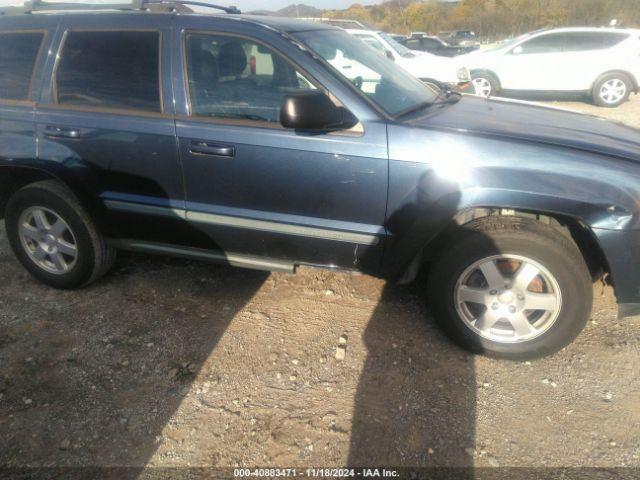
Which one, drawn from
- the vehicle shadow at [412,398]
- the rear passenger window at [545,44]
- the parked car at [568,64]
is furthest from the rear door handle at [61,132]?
the rear passenger window at [545,44]

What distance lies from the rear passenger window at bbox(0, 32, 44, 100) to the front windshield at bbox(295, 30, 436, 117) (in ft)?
5.94

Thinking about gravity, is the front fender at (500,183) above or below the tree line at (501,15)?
below

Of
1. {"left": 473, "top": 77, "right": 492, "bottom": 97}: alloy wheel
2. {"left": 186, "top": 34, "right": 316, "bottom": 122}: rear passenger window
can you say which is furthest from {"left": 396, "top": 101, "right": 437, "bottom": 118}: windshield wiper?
{"left": 473, "top": 77, "right": 492, "bottom": 97}: alloy wheel

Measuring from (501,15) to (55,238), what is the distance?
5029 cm

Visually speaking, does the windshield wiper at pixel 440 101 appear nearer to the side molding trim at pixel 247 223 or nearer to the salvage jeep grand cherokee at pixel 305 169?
the salvage jeep grand cherokee at pixel 305 169

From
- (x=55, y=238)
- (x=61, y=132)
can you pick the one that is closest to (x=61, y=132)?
(x=61, y=132)

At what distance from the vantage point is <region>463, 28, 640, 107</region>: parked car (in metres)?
10.2

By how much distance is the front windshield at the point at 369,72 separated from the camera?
282cm

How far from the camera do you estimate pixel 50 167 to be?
3148mm

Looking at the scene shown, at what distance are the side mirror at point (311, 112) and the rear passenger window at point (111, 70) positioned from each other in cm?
94

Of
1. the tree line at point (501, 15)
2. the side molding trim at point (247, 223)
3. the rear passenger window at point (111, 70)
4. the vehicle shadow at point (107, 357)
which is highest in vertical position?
the tree line at point (501, 15)

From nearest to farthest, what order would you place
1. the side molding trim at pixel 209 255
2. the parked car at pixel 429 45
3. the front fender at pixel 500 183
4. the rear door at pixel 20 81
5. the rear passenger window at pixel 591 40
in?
the front fender at pixel 500 183, the side molding trim at pixel 209 255, the rear door at pixel 20 81, the rear passenger window at pixel 591 40, the parked car at pixel 429 45

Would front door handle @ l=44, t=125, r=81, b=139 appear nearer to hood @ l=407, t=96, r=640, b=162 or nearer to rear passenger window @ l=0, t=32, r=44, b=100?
rear passenger window @ l=0, t=32, r=44, b=100

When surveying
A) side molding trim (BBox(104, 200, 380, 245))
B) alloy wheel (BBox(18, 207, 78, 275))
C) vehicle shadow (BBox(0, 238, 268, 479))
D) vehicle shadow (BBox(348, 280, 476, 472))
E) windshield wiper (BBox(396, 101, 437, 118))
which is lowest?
vehicle shadow (BBox(0, 238, 268, 479))
